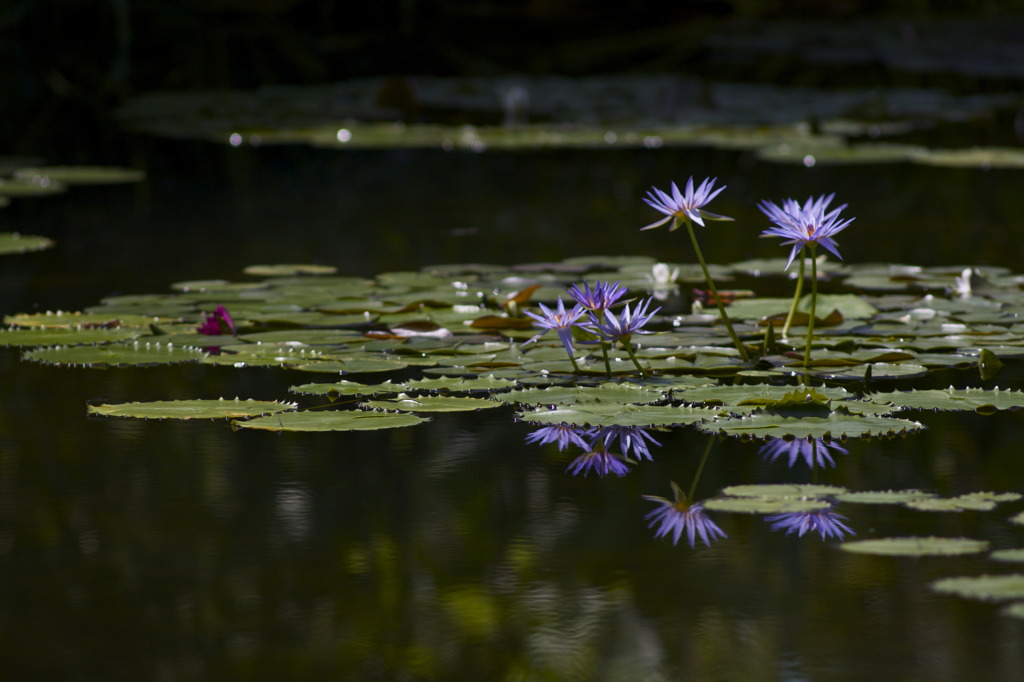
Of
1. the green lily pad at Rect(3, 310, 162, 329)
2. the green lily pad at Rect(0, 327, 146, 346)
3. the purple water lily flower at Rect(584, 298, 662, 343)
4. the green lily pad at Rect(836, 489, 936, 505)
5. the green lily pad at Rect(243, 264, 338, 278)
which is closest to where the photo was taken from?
the green lily pad at Rect(836, 489, 936, 505)

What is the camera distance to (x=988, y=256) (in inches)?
190

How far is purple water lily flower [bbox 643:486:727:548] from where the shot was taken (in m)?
2.21

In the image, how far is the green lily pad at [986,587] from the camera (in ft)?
6.30

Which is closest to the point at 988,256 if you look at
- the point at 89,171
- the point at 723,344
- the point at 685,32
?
the point at 723,344

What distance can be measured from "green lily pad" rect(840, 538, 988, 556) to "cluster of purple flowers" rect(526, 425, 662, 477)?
507 mm

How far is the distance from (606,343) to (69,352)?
1124 mm

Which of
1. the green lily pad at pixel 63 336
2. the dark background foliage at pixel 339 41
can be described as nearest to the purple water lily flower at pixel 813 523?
the green lily pad at pixel 63 336

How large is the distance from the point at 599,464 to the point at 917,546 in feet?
2.09

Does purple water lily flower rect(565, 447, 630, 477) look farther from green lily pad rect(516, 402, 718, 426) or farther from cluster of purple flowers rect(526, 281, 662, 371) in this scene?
cluster of purple flowers rect(526, 281, 662, 371)

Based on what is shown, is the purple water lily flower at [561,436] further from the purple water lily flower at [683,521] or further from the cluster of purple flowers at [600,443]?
the purple water lily flower at [683,521]

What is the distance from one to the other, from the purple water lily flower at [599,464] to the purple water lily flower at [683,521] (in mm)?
162

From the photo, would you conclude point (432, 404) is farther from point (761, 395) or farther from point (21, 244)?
point (21, 244)

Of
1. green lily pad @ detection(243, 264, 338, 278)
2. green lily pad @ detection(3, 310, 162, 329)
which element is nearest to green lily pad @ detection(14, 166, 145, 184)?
green lily pad @ detection(243, 264, 338, 278)

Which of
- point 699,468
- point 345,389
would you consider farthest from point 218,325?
point 699,468
